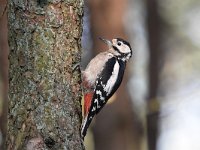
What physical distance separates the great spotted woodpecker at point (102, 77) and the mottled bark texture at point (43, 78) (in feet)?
3.34

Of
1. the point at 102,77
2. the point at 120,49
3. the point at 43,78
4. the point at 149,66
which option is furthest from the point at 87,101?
the point at 149,66

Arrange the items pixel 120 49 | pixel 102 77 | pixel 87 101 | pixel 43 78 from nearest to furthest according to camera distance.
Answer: pixel 43 78
pixel 87 101
pixel 102 77
pixel 120 49

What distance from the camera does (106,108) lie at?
24.1 ft

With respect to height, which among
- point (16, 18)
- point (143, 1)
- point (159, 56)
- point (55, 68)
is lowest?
point (55, 68)

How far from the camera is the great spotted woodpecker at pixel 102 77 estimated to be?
4992 millimetres

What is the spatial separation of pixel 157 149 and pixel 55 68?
17.7 ft

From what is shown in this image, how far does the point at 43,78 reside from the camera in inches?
145

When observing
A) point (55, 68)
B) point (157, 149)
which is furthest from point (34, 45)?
point (157, 149)

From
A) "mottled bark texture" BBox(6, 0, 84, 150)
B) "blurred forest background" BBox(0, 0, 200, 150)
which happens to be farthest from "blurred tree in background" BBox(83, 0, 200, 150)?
"mottled bark texture" BBox(6, 0, 84, 150)

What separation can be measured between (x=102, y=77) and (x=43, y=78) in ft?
5.32

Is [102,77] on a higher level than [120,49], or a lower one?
lower

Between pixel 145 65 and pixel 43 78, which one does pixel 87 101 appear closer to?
pixel 43 78

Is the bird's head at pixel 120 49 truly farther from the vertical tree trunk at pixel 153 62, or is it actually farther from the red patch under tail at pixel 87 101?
the vertical tree trunk at pixel 153 62

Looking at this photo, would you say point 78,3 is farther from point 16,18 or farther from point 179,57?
point 179,57
